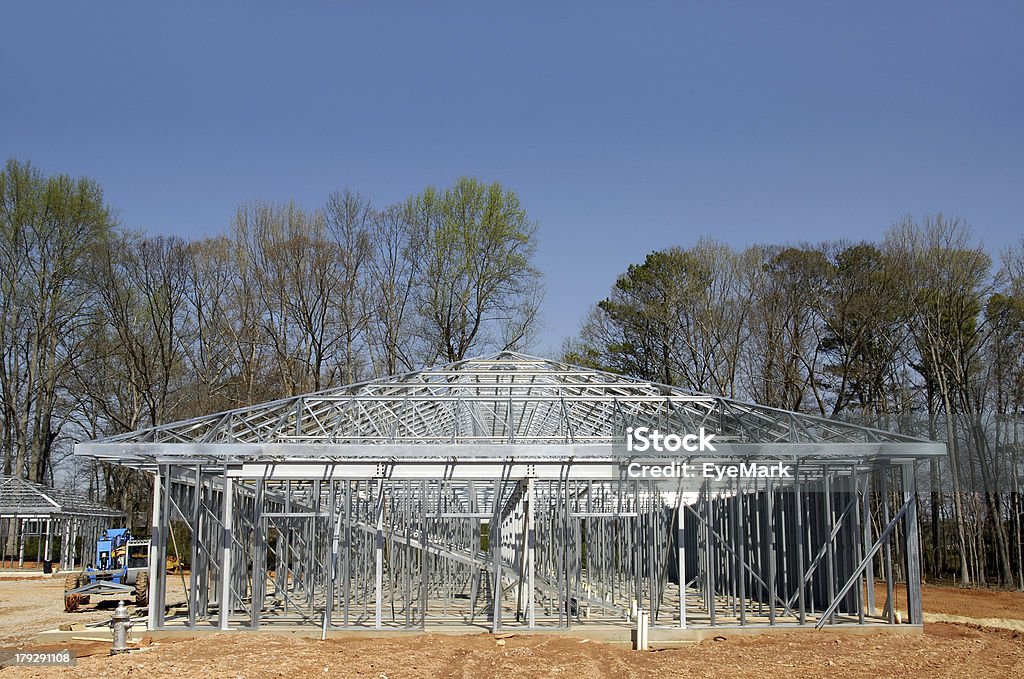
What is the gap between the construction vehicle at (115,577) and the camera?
2271 centimetres

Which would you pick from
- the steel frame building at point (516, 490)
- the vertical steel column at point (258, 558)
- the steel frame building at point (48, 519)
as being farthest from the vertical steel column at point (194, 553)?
the steel frame building at point (48, 519)

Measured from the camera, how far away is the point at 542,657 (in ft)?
47.1

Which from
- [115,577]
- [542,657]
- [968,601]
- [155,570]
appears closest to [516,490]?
[542,657]

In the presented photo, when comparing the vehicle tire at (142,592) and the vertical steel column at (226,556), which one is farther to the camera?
the vehicle tire at (142,592)

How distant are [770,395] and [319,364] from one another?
57.0ft

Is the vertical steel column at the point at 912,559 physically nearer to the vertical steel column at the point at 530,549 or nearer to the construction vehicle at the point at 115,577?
the vertical steel column at the point at 530,549

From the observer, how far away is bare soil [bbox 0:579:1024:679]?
13172mm

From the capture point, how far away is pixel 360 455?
640 inches

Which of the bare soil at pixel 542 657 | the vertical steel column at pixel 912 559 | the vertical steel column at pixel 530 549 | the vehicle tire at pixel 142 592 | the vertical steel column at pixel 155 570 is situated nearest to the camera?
the bare soil at pixel 542 657

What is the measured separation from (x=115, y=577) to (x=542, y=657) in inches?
611

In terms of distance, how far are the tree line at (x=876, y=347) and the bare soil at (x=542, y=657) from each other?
15947 mm

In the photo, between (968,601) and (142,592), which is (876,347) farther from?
(142,592)

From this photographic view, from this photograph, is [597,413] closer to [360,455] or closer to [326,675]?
[360,455]

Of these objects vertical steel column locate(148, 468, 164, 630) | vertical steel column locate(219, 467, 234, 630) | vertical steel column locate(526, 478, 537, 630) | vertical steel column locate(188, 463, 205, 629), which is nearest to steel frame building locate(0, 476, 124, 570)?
vertical steel column locate(148, 468, 164, 630)
